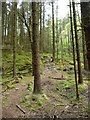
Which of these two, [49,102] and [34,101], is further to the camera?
[49,102]

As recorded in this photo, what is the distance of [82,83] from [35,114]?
506cm

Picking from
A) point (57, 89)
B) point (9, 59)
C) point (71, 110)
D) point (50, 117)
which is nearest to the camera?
point (50, 117)

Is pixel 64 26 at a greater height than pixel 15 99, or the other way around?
pixel 64 26

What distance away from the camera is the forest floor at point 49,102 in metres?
9.30

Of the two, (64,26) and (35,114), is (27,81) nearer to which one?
(35,114)

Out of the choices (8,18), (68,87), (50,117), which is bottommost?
(50,117)

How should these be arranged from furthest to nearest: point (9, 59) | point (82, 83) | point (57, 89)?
point (9, 59)
point (82, 83)
point (57, 89)

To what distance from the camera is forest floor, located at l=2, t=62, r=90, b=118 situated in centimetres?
930

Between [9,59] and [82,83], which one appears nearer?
[82,83]

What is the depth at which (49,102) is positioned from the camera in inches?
421

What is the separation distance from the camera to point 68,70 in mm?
19328

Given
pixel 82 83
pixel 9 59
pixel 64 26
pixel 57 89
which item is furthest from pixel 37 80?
pixel 64 26

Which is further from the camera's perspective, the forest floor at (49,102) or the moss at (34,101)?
the moss at (34,101)

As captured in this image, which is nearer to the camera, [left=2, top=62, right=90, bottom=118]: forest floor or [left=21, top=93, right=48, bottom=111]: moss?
[left=2, top=62, right=90, bottom=118]: forest floor
